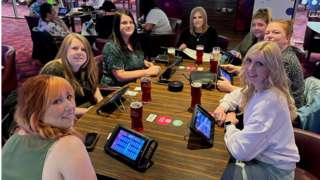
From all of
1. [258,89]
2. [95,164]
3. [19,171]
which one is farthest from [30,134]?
[258,89]

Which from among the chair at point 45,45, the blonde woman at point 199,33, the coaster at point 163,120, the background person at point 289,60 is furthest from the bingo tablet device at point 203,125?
the chair at point 45,45

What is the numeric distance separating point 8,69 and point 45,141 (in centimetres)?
277

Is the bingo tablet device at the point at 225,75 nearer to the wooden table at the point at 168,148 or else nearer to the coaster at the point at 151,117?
the wooden table at the point at 168,148

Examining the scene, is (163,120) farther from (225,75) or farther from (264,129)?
(225,75)

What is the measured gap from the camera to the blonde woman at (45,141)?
1.26m

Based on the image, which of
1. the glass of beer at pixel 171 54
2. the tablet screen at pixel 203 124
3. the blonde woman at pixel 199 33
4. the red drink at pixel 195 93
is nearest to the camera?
the tablet screen at pixel 203 124

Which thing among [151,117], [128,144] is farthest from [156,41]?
[128,144]

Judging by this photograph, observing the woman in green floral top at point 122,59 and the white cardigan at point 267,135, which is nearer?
the white cardigan at point 267,135

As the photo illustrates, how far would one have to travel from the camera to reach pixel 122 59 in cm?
316

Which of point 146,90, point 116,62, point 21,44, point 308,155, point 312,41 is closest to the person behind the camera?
point 308,155

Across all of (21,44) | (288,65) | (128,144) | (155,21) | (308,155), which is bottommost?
(21,44)

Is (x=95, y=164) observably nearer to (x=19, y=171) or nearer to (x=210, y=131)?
(x=19, y=171)

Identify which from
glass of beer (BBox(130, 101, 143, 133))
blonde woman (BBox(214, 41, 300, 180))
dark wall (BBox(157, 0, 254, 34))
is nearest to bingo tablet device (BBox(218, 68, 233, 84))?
blonde woman (BBox(214, 41, 300, 180))

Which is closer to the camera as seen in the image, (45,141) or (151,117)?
(45,141)
